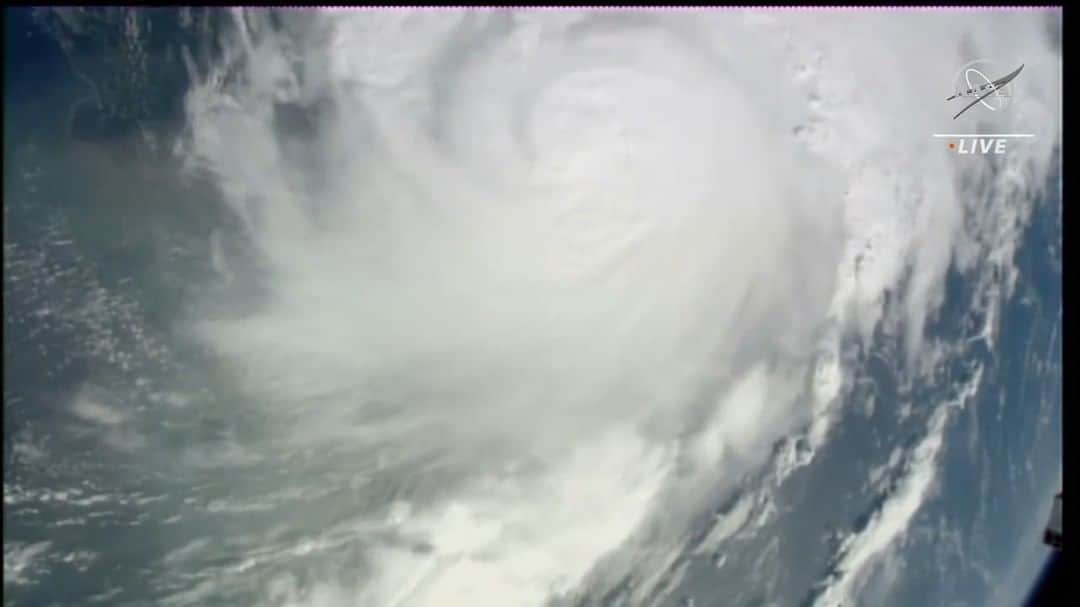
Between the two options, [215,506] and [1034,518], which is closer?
[215,506]

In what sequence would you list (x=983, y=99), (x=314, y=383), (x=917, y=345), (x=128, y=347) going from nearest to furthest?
(x=983, y=99)
(x=128, y=347)
(x=314, y=383)
(x=917, y=345)

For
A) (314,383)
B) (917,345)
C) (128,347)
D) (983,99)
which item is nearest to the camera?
(983,99)

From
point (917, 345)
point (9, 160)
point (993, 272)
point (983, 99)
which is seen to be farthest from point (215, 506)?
point (993, 272)

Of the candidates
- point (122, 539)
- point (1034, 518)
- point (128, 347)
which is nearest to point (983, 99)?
point (1034, 518)

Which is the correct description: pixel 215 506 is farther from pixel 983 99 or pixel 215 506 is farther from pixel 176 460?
pixel 983 99

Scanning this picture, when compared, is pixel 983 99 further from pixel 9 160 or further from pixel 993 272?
pixel 9 160

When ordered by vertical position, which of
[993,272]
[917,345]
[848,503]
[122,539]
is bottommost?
[848,503]

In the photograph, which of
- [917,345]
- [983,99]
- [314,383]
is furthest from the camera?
[917,345]

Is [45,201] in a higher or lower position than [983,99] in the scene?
higher

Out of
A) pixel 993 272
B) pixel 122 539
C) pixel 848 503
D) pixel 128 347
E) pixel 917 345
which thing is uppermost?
pixel 128 347
